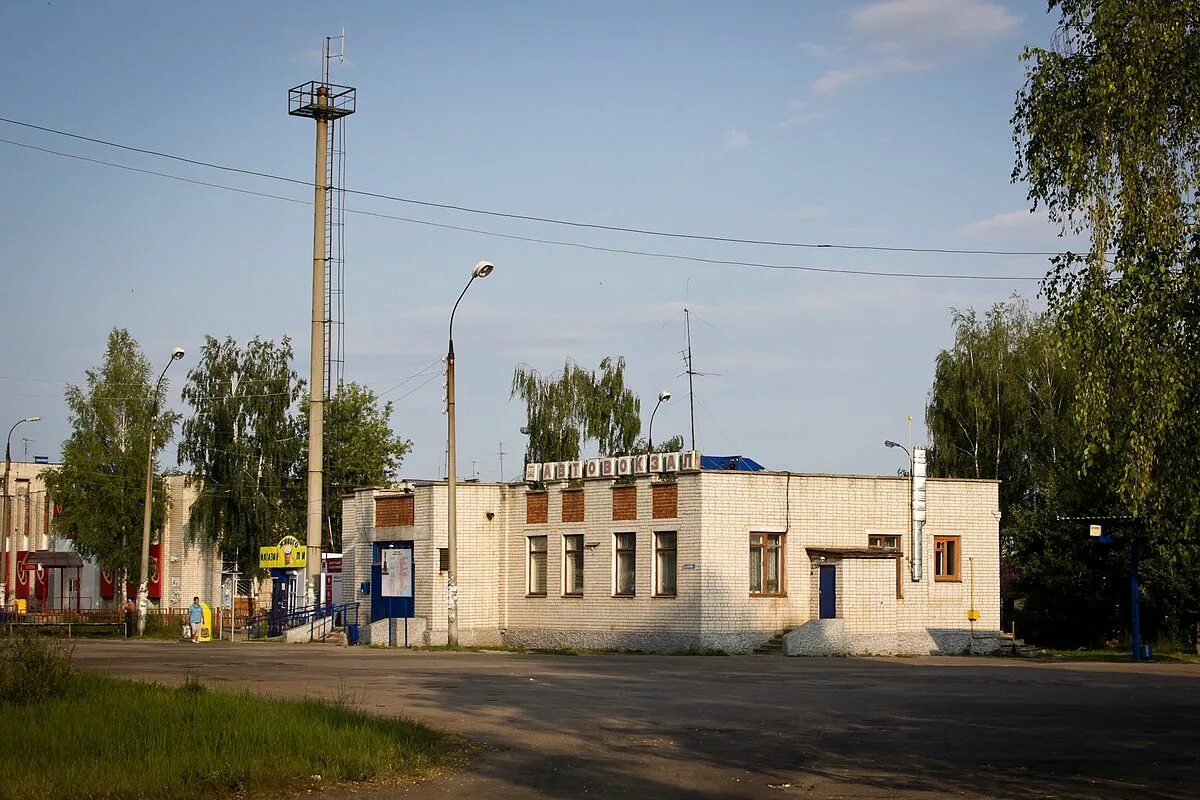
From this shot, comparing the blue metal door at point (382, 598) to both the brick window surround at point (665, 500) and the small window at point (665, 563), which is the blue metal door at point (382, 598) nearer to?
the small window at point (665, 563)

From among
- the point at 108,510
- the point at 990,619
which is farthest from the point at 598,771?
the point at 108,510

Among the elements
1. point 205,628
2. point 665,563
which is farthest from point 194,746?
point 205,628

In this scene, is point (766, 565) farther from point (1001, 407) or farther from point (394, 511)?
point (1001, 407)

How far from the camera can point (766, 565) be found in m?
41.9

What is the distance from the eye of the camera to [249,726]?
15.1 metres

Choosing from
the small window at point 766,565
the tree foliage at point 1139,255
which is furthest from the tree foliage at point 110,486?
the tree foliage at point 1139,255

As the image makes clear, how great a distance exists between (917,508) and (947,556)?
2.43 meters

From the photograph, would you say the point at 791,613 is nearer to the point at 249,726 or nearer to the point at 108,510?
the point at 249,726

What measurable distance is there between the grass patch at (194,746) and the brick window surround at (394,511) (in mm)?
29266

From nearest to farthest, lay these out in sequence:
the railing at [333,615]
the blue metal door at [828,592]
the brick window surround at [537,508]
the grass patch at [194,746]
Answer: the grass patch at [194,746], the blue metal door at [828,592], the brick window surround at [537,508], the railing at [333,615]

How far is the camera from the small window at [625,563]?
142 ft

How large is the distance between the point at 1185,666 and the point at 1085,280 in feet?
70.4

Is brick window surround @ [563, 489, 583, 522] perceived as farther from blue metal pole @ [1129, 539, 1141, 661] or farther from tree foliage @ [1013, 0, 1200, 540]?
tree foliage @ [1013, 0, 1200, 540]

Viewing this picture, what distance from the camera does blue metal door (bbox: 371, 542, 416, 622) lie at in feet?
154
